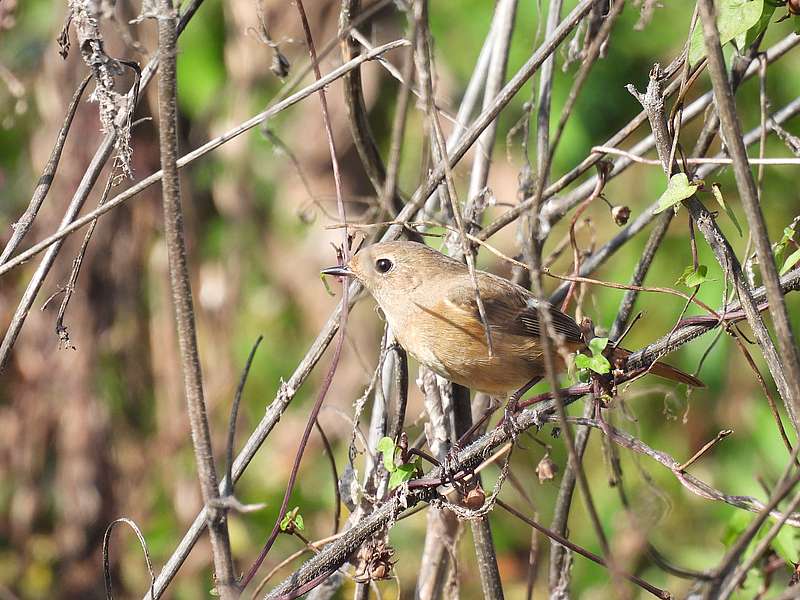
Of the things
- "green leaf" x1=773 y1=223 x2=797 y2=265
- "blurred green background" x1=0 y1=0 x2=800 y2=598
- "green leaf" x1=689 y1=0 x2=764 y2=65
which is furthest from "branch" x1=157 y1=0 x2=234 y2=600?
"blurred green background" x1=0 y1=0 x2=800 y2=598

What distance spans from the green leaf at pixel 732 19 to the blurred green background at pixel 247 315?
2321 mm

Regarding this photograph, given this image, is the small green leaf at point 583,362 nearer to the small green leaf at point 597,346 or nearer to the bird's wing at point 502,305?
the small green leaf at point 597,346

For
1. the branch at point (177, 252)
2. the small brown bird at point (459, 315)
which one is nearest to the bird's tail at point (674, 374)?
the small brown bird at point (459, 315)

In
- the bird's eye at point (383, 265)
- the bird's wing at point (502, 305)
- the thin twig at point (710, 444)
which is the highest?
the bird's eye at point (383, 265)

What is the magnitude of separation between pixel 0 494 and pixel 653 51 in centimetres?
440

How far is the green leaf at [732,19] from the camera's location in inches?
78.3

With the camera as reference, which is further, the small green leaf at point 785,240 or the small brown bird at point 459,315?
the small brown bird at point 459,315

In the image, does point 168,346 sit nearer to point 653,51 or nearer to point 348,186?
point 348,186

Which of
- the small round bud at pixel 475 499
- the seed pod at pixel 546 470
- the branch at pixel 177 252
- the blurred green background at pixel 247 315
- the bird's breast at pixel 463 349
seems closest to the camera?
the branch at pixel 177 252

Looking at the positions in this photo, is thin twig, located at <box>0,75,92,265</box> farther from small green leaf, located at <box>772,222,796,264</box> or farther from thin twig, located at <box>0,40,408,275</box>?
small green leaf, located at <box>772,222,796,264</box>

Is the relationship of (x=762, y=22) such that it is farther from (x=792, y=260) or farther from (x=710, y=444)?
(x=710, y=444)

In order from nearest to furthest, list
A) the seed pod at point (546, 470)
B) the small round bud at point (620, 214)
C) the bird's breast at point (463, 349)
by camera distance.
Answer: the seed pod at point (546, 470), the small round bud at point (620, 214), the bird's breast at point (463, 349)

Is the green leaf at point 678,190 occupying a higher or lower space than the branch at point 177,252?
higher

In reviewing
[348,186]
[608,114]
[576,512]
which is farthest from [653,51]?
[576,512]
